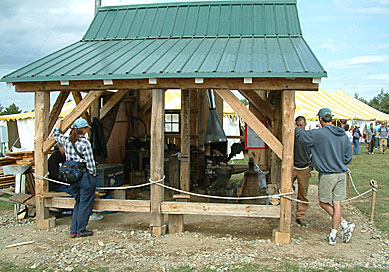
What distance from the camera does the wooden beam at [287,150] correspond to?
5.88 meters

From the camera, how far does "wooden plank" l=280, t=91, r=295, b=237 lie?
588cm

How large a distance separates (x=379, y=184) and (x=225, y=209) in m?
7.00

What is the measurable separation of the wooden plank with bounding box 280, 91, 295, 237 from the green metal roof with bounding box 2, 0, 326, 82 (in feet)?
1.64

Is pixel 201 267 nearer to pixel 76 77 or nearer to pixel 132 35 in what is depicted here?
pixel 76 77

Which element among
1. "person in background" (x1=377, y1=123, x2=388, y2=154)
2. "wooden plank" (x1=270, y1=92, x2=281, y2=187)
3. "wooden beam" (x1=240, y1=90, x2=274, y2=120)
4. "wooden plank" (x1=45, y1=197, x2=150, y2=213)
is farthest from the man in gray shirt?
"person in background" (x1=377, y1=123, x2=388, y2=154)

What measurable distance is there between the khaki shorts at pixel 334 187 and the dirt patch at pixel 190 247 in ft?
2.45

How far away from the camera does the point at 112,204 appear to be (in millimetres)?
6590

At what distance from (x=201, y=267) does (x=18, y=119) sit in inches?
647

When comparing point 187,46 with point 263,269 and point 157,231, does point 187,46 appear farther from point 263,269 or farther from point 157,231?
point 263,269

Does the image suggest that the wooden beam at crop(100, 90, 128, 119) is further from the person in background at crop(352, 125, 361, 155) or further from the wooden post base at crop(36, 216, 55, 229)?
the person in background at crop(352, 125, 361, 155)

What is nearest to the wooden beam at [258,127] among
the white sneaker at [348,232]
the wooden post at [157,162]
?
the wooden post at [157,162]

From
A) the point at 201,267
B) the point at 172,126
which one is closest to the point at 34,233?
the point at 201,267

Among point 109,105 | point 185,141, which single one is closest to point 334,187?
point 185,141

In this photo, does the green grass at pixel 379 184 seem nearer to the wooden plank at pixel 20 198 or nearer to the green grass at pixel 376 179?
the green grass at pixel 376 179
